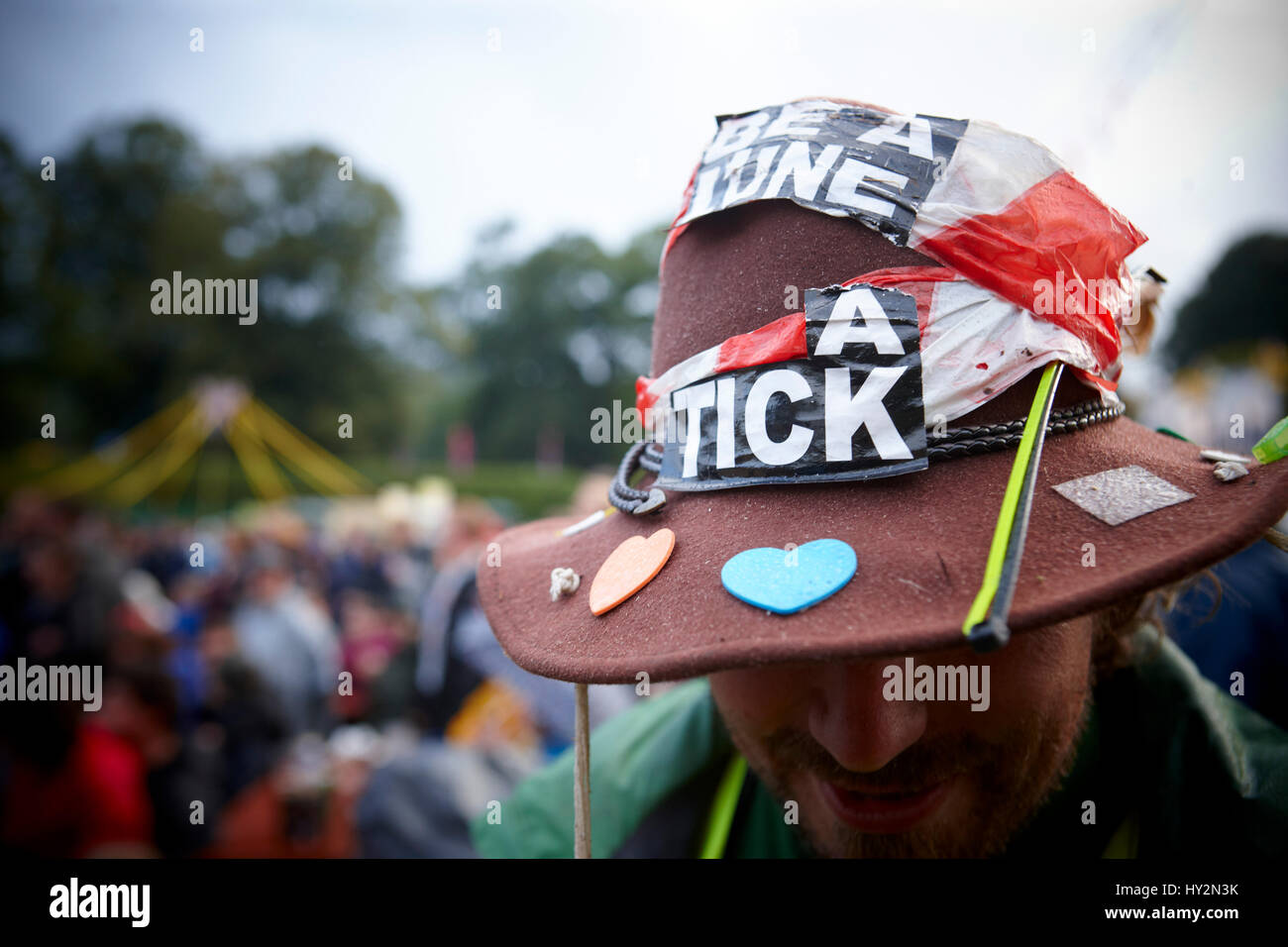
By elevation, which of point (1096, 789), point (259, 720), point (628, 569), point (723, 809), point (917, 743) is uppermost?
point (628, 569)

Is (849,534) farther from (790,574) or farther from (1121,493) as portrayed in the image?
(1121,493)

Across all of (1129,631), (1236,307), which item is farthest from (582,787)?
(1236,307)

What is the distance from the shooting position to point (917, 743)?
1.12 m

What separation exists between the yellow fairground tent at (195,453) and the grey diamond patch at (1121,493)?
54.6 feet

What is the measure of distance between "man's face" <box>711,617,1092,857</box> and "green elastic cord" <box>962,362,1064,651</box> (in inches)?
10.9

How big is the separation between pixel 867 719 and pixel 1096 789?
862 mm

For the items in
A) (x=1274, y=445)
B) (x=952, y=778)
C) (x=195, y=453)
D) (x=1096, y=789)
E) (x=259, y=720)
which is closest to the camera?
(x=1274, y=445)

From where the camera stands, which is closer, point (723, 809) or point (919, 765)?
point (919, 765)

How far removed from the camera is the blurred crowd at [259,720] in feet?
9.80

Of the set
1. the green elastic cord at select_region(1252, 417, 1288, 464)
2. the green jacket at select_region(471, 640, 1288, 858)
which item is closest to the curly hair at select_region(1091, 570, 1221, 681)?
the green jacket at select_region(471, 640, 1288, 858)

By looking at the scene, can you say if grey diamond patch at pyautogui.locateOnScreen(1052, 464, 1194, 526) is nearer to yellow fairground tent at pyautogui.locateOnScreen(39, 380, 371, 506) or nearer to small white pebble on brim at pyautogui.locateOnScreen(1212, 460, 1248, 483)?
small white pebble on brim at pyautogui.locateOnScreen(1212, 460, 1248, 483)

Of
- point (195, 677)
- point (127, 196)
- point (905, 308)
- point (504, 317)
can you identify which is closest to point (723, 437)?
point (905, 308)
